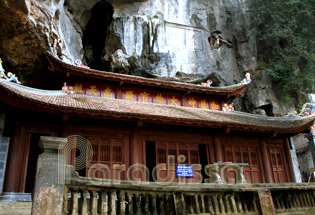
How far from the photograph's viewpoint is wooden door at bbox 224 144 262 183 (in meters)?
13.3

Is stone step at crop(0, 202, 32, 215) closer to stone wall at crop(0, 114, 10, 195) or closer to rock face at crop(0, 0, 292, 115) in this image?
stone wall at crop(0, 114, 10, 195)

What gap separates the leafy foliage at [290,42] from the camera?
74.1ft

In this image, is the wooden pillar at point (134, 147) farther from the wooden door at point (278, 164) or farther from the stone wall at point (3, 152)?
the wooden door at point (278, 164)

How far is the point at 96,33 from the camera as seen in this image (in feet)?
84.6

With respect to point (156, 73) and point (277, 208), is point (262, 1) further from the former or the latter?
A: point (277, 208)

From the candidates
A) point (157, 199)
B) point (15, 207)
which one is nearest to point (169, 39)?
point (15, 207)

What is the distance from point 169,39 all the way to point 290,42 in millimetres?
10209

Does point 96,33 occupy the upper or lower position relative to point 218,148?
upper

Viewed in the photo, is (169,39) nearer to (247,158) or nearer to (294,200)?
(247,158)

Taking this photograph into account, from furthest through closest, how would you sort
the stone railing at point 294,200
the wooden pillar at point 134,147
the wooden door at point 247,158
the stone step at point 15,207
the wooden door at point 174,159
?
1. the wooden door at point 247,158
2. the wooden door at point 174,159
3. the wooden pillar at point 134,147
4. the stone step at point 15,207
5. the stone railing at point 294,200

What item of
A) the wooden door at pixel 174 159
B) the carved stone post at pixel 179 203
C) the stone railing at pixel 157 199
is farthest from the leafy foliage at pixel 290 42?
the carved stone post at pixel 179 203

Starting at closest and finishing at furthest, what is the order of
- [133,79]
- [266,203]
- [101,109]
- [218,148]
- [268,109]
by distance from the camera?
[266,203] → [101,109] → [218,148] → [133,79] → [268,109]

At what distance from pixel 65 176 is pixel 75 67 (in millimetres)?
9129

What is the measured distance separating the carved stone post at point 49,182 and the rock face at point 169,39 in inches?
439
